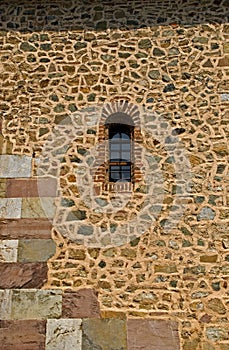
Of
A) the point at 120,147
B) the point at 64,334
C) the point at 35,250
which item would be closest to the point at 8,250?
the point at 35,250

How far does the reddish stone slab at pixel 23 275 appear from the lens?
21.7 feet

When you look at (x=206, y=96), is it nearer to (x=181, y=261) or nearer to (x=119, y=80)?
(x=119, y=80)

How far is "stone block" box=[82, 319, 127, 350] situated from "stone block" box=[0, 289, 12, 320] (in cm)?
100

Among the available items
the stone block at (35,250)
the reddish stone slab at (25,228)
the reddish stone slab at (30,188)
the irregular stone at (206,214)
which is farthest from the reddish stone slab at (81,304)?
the irregular stone at (206,214)

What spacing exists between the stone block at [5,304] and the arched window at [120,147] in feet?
6.92

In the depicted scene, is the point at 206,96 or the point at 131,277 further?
the point at 206,96

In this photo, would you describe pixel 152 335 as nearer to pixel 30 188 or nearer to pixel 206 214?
pixel 206 214

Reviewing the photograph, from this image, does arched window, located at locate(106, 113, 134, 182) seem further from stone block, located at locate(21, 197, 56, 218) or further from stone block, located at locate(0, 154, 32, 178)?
stone block, located at locate(0, 154, 32, 178)

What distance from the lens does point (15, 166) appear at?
7.21 meters


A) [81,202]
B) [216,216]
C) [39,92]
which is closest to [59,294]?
[81,202]

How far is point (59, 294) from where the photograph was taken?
21.5 ft

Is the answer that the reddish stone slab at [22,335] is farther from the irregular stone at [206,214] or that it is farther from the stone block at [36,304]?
the irregular stone at [206,214]

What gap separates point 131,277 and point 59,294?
0.97 meters

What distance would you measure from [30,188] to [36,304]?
63.4 inches
